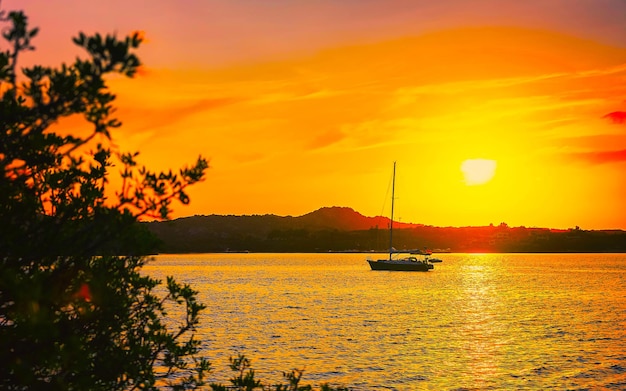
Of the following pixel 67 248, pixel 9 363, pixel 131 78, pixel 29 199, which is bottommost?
pixel 9 363

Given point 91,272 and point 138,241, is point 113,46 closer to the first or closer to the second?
point 138,241

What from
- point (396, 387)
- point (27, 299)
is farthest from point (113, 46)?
point (396, 387)

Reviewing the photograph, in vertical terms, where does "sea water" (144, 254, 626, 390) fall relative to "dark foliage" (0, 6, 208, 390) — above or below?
below

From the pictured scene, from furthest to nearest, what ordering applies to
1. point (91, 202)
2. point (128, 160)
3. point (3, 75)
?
1. point (91, 202)
2. point (128, 160)
3. point (3, 75)

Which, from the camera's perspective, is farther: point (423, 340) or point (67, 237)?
point (423, 340)

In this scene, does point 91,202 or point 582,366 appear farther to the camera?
point 582,366

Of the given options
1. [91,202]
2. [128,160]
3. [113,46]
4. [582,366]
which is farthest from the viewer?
[582,366]

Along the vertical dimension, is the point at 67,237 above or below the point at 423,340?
above

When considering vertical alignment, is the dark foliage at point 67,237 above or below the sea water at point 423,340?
above

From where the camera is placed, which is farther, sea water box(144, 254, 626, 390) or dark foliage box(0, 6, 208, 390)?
sea water box(144, 254, 626, 390)

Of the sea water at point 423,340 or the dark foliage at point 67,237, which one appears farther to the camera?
the sea water at point 423,340

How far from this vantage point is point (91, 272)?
11773mm

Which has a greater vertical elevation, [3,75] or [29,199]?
[3,75]

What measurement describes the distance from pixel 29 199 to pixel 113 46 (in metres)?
3.78
